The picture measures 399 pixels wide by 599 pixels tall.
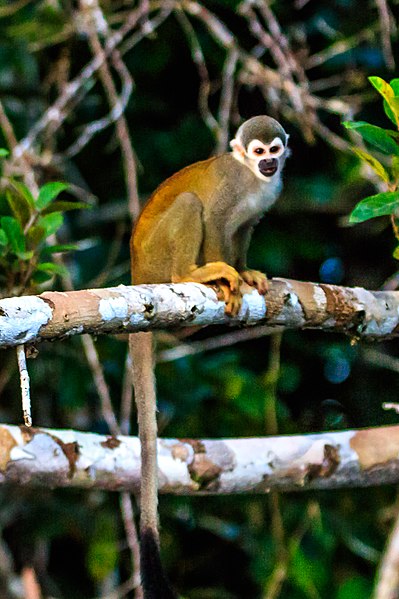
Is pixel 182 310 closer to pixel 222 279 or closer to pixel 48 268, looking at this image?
pixel 222 279

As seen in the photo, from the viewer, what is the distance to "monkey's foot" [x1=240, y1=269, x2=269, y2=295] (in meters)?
2.91

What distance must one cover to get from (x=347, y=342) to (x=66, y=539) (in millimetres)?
1932

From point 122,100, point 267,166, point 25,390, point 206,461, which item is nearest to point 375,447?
point 206,461

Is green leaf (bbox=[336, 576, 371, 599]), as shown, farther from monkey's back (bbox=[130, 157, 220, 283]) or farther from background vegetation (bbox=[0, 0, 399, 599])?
monkey's back (bbox=[130, 157, 220, 283])

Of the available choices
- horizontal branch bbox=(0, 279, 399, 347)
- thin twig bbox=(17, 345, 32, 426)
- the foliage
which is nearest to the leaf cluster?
horizontal branch bbox=(0, 279, 399, 347)

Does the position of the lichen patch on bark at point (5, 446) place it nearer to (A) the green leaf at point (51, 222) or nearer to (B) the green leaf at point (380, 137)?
(A) the green leaf at point (51, 222)

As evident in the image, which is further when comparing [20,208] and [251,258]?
[251,258]

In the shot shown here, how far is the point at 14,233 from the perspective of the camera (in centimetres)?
288

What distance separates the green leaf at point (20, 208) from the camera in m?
3.07

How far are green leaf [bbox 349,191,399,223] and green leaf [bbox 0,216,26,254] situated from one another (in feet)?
3.28

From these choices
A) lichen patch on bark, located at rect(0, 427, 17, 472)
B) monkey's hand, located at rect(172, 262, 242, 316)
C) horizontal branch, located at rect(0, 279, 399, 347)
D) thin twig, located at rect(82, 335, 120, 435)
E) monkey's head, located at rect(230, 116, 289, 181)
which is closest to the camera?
horizontal branch, located at rect(0, 279, 399, 347)

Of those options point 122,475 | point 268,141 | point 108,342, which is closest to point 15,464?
point 122,475

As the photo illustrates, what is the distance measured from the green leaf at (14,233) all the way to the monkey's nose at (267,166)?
895 mm

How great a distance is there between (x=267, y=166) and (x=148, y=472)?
1155mm
